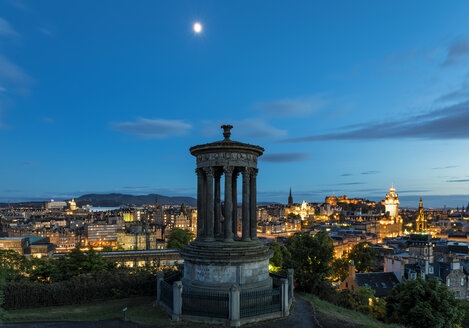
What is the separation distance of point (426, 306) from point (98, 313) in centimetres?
2496

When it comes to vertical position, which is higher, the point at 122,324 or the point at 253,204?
the point at 253,204

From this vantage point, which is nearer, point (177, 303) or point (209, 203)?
point (177, 303)

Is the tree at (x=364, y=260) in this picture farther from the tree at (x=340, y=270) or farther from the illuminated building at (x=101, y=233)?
the illuminated building at (x=101, y=233)

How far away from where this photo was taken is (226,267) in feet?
71.6

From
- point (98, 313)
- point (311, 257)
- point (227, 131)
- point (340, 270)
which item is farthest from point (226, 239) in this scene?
point (340, 270)

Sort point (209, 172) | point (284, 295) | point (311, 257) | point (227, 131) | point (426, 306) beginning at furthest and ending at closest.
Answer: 1. point (311, 257)
2. point (426, 306)
3. point (227, 131)
4. point (209, 172)
5. point (284, 295)

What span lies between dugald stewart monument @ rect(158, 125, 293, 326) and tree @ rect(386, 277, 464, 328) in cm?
1207

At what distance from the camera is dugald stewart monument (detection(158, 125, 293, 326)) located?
1969cm

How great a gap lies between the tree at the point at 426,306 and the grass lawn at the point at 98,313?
20.8m

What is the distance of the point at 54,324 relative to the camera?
19062 millimetres

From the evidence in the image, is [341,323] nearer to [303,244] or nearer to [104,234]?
[303,244]

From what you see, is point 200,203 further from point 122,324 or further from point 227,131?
point 122,324

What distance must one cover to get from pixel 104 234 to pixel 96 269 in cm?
17288

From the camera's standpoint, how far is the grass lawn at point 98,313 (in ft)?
65.6
